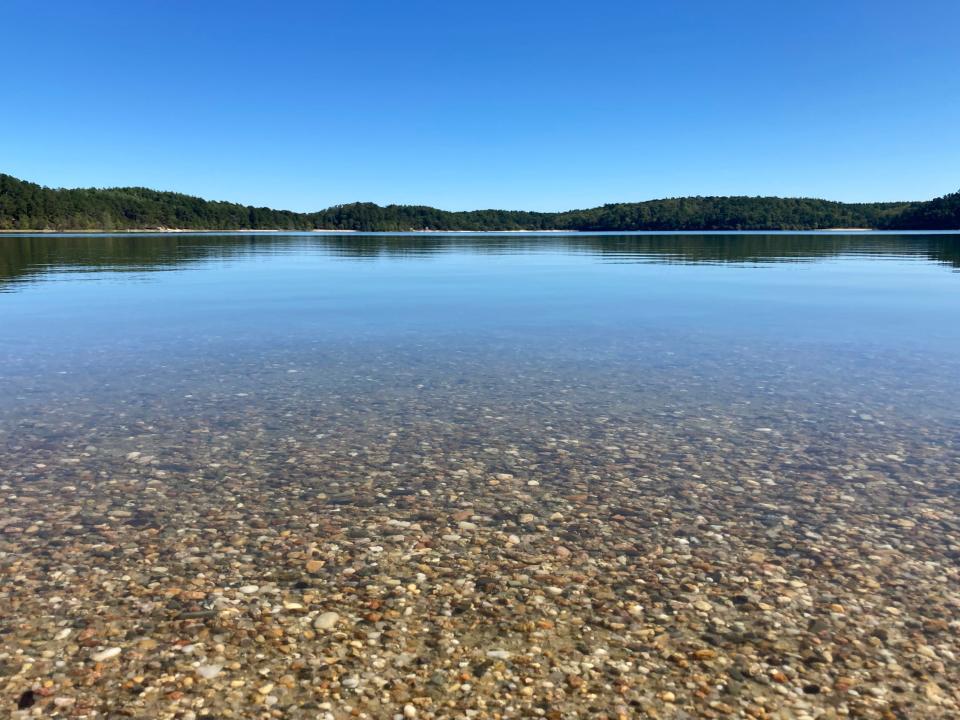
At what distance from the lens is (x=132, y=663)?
19.1 ft

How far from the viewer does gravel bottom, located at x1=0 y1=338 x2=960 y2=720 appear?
5.60 metres

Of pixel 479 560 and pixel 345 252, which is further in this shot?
pixel 345 252

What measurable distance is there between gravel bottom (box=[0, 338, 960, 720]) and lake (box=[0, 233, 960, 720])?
4 centimetres

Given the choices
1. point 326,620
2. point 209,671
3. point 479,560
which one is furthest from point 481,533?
point 209,671

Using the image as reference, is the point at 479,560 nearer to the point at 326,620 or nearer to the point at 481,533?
the point at 481,533

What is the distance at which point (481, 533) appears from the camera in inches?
328

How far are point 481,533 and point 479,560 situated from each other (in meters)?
0.66

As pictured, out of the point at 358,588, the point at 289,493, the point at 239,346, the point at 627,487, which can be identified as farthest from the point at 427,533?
the point at 239,346

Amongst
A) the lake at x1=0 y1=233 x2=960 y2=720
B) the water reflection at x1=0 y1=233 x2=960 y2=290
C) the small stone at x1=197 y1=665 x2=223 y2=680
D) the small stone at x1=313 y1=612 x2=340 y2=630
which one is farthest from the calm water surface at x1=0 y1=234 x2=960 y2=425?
the water reflection at x1=0 y1=233 x2=960 y2=290

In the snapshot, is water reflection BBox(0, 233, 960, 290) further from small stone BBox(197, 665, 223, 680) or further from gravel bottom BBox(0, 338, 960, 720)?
small stone BBox(197, 665, 223, 680)

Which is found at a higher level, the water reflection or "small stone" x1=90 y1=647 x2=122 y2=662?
the water reflection

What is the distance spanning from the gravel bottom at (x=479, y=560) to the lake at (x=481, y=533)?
0.04m

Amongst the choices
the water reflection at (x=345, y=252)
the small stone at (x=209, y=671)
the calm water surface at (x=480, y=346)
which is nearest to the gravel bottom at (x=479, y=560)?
the small stone at (x=209, y=671)

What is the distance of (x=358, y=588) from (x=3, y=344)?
19.9 metres
